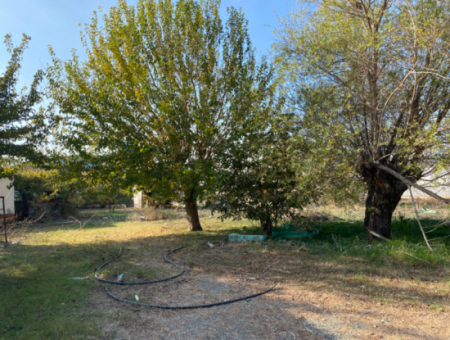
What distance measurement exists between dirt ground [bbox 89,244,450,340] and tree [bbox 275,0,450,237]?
2.23 metres

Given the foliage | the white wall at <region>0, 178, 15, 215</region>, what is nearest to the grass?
the foliage

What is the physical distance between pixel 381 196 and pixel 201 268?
14.8 feet

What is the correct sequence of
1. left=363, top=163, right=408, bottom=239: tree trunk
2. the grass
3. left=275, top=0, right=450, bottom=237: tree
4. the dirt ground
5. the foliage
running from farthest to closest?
the foliage → left=363, top=163, right=408, bottom=239: tree trunk → left=275, top=0, right=450, bottom=237: tree → the grass → the dirt ground

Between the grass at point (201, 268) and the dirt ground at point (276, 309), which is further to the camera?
the grass at point (201, 268)

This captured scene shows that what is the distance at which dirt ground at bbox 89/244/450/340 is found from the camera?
3373 millimetres

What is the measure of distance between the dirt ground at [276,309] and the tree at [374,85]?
223 cm

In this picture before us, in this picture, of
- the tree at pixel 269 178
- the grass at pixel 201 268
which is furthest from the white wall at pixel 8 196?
the tree at pixel 269 178

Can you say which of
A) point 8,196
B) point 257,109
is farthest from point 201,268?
point 8,196

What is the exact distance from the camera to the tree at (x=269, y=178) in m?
6.84

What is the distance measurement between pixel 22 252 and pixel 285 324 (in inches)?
250

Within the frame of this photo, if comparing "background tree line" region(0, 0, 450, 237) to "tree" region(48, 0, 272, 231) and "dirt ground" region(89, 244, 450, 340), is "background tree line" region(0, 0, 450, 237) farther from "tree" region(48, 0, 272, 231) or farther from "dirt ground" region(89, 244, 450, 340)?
"dirt ground" region(89, 244, 450, 340)

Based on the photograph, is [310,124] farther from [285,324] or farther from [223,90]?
[285,324]

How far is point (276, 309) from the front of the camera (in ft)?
13.1

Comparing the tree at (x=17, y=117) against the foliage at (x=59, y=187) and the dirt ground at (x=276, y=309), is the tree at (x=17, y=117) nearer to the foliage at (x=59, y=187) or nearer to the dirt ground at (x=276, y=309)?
the foliage at (x=59, y=187)
